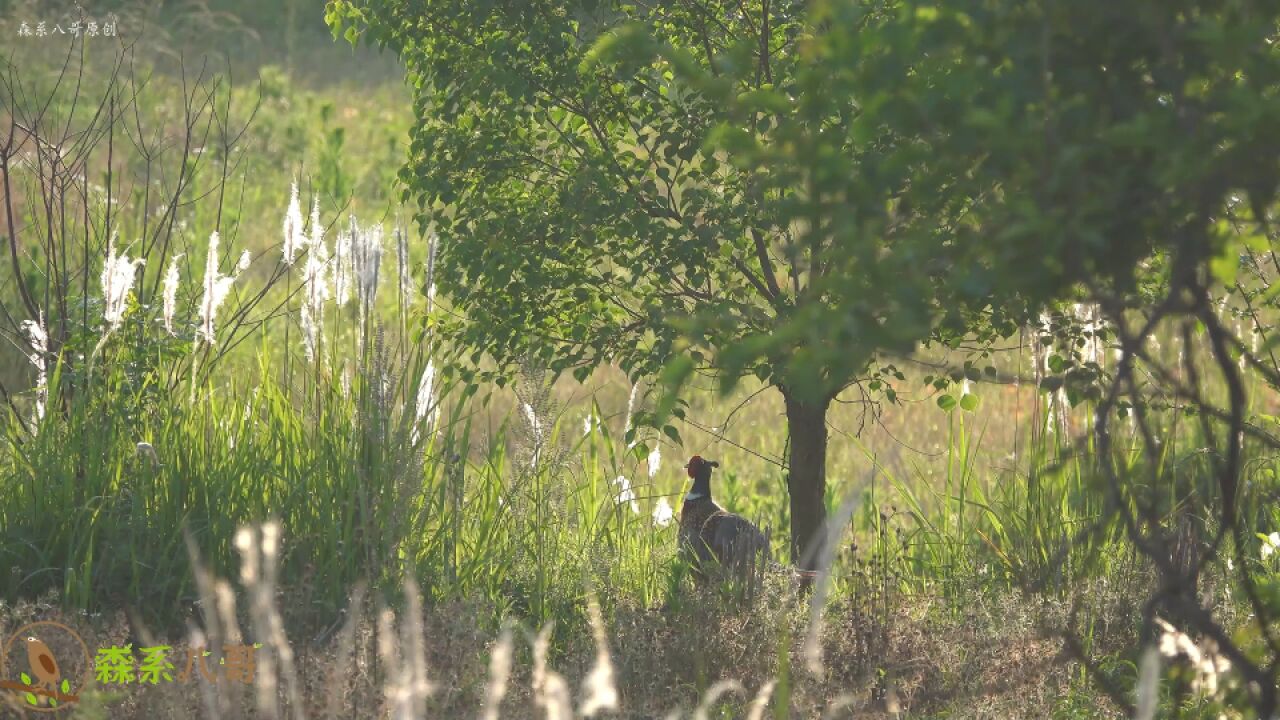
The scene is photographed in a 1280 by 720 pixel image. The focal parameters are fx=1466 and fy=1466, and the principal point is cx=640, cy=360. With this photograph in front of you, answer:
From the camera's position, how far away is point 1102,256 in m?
2.91

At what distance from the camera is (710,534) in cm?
611

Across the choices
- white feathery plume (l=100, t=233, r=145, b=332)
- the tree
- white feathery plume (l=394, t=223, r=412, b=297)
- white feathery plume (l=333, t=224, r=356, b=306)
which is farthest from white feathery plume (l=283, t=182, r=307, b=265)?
white feathery plume (l=100, t=233, r=145, b=332)

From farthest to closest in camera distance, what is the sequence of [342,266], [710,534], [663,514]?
[663,514], [710,534], [342,266]

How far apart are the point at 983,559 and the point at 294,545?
278 centimetres

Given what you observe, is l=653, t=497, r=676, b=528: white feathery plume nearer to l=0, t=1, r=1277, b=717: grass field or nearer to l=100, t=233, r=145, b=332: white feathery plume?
l=0, t=1, r=1277, b=717: grass field

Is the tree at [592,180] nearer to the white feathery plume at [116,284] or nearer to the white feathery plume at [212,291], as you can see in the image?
the white feathery plume at [212,291]

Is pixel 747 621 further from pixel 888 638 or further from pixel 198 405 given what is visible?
pixel 198 405

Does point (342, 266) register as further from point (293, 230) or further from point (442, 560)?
point (442, 560)

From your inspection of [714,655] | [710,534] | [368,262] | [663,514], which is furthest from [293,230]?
[714,655]

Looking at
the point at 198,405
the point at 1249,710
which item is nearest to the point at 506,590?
the point at 198,405

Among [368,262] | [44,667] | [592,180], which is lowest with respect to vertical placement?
[44,667]

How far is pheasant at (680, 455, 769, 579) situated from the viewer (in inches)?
232

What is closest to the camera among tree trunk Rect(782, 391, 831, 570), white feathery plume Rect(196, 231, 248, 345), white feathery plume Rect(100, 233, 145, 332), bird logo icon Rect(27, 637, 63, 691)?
bird logo icon Rect(27, 637, 63, 691)

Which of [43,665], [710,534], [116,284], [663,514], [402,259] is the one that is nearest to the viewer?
[43,665]
